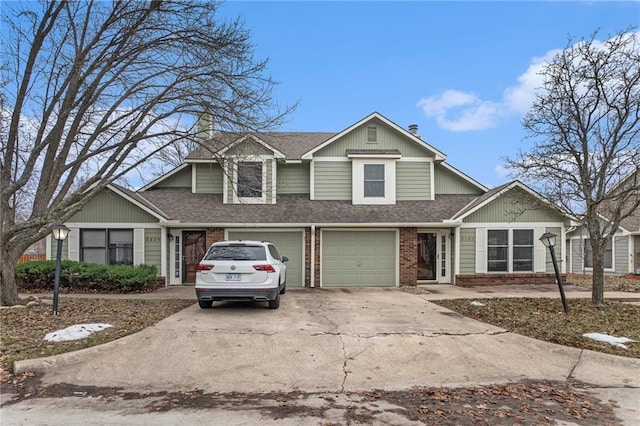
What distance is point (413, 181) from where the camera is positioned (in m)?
17.4

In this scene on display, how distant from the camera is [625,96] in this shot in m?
9.87


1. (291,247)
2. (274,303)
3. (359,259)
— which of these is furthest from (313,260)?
(274,303)

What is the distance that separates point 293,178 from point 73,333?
37.2 ft

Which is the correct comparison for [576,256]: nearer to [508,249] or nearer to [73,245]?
[508,249]

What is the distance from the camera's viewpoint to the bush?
13523 mm

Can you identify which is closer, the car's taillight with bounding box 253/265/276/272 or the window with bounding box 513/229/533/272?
the car's taillight with bounding box 253/265/276/272

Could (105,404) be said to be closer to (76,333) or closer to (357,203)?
(76,333)

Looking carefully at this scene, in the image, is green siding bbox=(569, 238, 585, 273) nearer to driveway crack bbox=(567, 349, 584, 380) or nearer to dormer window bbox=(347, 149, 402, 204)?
dormer window bbox=(347, 149, 402, 204)

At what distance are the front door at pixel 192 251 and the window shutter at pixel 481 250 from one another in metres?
10.4

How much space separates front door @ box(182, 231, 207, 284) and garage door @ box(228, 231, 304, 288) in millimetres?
1297

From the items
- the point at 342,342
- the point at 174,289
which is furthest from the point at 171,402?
the point at 174,289

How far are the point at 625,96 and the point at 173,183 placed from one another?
15845mm

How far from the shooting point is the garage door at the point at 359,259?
51.8ft

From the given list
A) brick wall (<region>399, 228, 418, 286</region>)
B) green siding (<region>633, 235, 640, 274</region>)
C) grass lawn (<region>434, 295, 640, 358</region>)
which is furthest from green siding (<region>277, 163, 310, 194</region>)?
green siding (<region>633, 235, 640, 274</region>)
